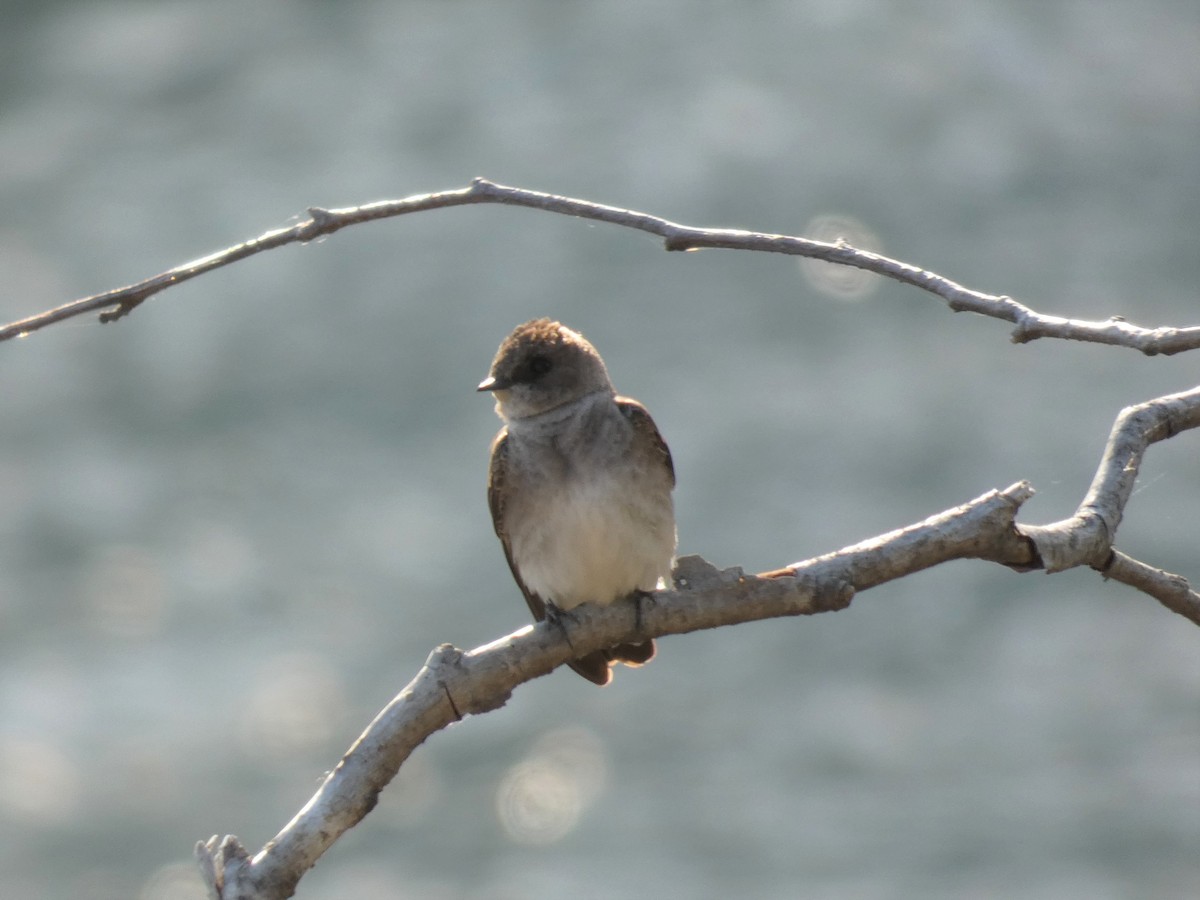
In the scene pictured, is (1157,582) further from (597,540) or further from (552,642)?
(597,540)

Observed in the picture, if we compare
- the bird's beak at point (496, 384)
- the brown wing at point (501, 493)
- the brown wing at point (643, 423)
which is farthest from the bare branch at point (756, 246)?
the brown wing at point (501, 493)

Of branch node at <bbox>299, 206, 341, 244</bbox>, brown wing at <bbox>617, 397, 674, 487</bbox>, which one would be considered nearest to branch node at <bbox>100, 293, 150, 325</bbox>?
branch node at <bbox>299, 206, 341, 244</bbox>

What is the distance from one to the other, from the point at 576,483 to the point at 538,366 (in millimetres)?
475

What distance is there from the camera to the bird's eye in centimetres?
573

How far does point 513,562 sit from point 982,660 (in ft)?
28.8

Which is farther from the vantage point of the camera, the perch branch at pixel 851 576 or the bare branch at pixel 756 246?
the perch branch at pixel 851 576

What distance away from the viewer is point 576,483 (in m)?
5.52

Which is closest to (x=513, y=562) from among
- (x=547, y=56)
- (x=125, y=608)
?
(x=125, y=608)

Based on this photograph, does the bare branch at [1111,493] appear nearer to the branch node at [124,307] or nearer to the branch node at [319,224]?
the branch node at [319,224]

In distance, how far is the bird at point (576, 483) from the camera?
214 inches

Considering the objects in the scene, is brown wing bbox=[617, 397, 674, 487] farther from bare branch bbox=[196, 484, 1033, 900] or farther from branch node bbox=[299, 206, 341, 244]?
branch node bbox=[299, 206, 341, 244]

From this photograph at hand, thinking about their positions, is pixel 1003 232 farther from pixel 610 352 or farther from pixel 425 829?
pixel 425 829

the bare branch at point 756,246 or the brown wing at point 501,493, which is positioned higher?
the brown wing at point 501,493

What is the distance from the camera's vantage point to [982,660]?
13.9 meters
